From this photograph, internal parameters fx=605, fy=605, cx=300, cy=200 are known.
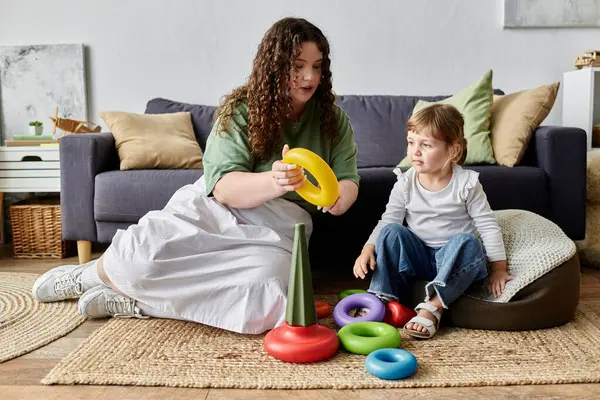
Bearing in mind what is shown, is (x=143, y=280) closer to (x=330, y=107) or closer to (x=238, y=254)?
(x=238, y=254)

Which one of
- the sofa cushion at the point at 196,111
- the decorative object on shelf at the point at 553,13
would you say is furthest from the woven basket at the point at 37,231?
the decorative object on shelf at the point at 553,13

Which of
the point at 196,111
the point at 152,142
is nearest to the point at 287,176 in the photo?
the point at 152,142

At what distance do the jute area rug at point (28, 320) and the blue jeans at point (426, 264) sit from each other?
0.91 metres

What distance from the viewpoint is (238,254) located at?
1732mm

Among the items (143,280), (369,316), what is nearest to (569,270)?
(369,316)

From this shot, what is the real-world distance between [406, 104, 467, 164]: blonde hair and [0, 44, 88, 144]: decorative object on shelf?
2115 millimetres

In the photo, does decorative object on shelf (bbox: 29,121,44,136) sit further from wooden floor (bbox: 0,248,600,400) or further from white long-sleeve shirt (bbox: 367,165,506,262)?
white long-sleeve shirt (bbox: 367,165,506,262)

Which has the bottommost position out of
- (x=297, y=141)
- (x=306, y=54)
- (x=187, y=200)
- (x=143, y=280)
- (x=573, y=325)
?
(x=573, y=325)

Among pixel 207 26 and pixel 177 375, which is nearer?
pixel 177 375

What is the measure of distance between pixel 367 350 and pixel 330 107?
745mm

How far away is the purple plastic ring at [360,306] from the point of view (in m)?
1.67

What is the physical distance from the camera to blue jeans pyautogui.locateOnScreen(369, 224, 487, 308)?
165 centimetres

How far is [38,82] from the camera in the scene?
320 centimetres

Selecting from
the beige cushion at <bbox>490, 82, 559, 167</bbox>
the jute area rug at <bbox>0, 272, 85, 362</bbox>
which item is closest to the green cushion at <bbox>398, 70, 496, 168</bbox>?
the beige cushion at <bbox>490, 82, 559, 167</bbox>
